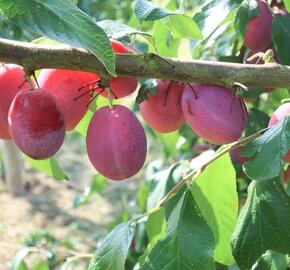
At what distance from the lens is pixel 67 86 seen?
706mm

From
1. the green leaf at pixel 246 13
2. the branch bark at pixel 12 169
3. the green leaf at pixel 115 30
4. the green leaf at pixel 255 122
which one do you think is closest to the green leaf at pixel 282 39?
the green leaf at pixel 246 13

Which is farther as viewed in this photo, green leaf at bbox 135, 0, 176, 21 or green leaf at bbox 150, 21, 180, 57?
green leaf at bbox 150, 21, 180, 57

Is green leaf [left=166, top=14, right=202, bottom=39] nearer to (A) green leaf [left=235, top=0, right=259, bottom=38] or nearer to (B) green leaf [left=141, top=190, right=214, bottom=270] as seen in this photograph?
(A) green leaf [left=235, top=0, right=259, bottom=38]

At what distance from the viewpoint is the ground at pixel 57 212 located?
9.96 feet

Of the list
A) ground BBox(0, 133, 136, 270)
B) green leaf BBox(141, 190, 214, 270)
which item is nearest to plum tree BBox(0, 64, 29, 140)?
green leaf BBox(141, 190, 214, 270)

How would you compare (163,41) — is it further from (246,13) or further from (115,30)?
(115,30)

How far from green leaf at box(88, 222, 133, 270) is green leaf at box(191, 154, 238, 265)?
0.11 meters

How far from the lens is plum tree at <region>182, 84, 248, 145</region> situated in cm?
73

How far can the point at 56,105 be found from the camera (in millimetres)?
657

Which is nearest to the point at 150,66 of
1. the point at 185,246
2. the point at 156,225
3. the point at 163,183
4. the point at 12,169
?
the point at 185,246

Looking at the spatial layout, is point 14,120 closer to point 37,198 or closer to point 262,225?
point 262,225

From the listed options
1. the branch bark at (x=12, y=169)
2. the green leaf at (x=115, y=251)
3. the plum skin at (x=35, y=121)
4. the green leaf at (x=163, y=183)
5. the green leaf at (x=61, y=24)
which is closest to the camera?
the green leaf at (x=61, y=24)

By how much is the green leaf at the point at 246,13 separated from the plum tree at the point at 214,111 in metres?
0.20

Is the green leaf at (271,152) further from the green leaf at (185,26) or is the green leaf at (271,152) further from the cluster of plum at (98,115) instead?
the green leaf at (185,26)
